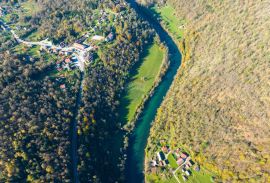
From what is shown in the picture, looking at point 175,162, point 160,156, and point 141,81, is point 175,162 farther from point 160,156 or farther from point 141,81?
point 141,81

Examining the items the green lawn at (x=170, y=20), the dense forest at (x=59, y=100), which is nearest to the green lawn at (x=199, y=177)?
the dense forest at (x=59, y=100)

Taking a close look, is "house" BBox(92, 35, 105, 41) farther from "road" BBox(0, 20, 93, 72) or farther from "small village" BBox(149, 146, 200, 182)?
"small village" BBox(149, 146, 200, 182)

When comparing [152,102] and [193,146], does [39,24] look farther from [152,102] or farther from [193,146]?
[193,146]

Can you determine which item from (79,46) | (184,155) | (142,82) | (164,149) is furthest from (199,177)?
(79,46)

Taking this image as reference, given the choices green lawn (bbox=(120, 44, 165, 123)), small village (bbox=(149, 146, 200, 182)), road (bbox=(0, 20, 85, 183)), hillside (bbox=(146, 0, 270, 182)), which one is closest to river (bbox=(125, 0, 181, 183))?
hillside (bbox=(146, 0, 270, 182))

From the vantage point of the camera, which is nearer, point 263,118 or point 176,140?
point 263,118

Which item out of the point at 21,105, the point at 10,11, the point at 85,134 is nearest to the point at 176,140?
the point at 85,134

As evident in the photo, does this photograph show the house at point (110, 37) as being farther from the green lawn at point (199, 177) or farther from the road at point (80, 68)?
the green lawn at point (199, 177)
